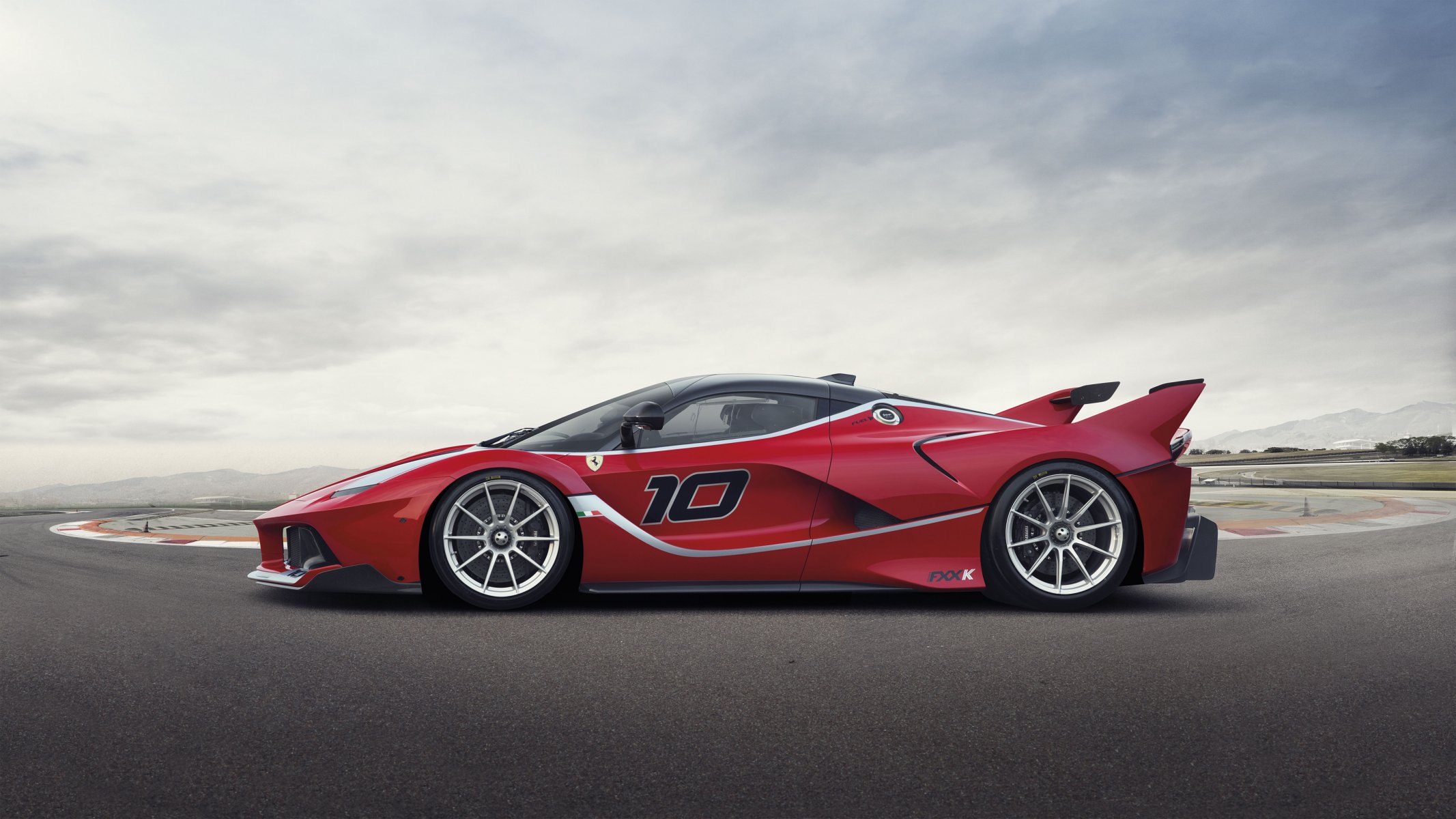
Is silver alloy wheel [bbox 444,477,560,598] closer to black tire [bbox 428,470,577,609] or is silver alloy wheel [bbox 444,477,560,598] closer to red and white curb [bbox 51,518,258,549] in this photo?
black tire [bbox 428,470,577,609]

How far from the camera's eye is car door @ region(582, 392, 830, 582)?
4543 mm

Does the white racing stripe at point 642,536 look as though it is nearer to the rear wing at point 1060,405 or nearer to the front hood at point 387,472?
the front hood at point 387,472

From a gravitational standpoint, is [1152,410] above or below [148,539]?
above

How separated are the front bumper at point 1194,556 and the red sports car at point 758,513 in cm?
1

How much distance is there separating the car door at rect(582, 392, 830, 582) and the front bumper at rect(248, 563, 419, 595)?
3.54 ft

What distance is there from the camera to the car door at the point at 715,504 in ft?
14.9

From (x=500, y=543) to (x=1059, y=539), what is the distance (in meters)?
2.94

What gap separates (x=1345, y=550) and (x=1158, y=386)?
3406 millimetres

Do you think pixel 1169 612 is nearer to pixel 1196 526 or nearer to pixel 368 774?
pixel 1196 526

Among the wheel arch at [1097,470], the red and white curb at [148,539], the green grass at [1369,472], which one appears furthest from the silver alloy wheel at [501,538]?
the green grass at [1369,472]

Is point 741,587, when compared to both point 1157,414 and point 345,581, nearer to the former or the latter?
point 345,581

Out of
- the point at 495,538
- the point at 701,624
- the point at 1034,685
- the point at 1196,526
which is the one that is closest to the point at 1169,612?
the point at 1196,526

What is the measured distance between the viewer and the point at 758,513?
180 inches

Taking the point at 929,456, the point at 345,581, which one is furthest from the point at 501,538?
the point at 929,456
